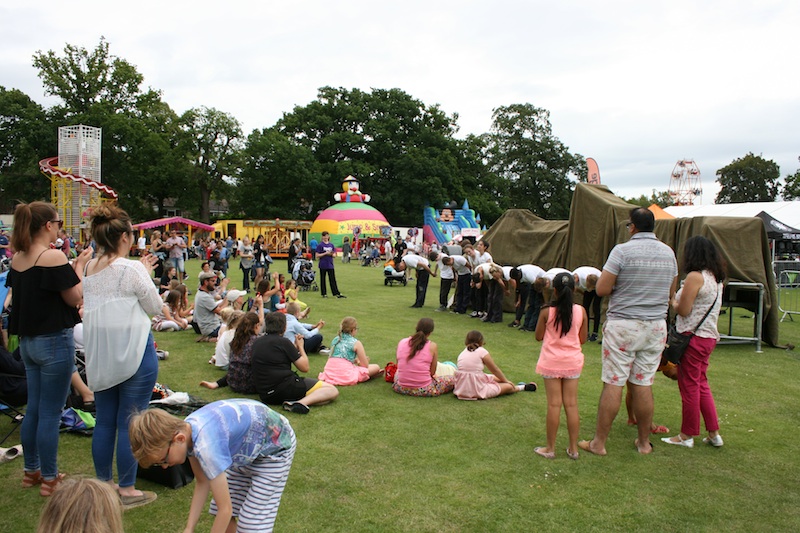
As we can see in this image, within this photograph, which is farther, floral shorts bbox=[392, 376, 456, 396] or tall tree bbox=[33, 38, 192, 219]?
tall tree bbox=[33, 38, 192, 219]

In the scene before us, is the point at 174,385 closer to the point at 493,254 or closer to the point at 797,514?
the point at 797,514

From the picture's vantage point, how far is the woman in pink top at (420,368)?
6367 mm

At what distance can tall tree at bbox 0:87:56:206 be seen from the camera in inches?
1591

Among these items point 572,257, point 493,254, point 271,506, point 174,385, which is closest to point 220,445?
point 271,506

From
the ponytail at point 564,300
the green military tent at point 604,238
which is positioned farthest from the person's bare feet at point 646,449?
the green military tent at point 604,238

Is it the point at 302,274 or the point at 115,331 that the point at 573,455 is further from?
the point at 302,274

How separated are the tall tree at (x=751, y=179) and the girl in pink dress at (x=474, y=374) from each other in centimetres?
6662

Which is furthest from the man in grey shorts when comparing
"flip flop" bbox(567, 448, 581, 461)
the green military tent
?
the green military tent

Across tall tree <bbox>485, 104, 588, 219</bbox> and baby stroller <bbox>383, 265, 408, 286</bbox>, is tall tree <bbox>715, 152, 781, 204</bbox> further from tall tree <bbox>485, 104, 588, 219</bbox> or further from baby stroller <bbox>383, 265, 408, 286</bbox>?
baby stroller <bbox>383, 265, 408, 286</bbox>

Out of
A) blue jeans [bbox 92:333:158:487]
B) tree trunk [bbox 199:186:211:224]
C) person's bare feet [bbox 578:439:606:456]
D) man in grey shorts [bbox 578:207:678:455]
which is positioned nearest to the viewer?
blue jeans [bbox 92:333:158:487]

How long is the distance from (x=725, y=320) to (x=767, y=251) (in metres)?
3.67

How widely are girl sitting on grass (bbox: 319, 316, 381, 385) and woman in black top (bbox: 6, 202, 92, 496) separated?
3.41 metres

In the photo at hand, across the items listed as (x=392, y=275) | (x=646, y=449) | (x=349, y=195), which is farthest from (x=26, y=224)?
(x=349, y=195)

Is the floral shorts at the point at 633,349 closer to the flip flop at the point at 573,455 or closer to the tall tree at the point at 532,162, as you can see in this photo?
the flip flop at the point at 573,455
